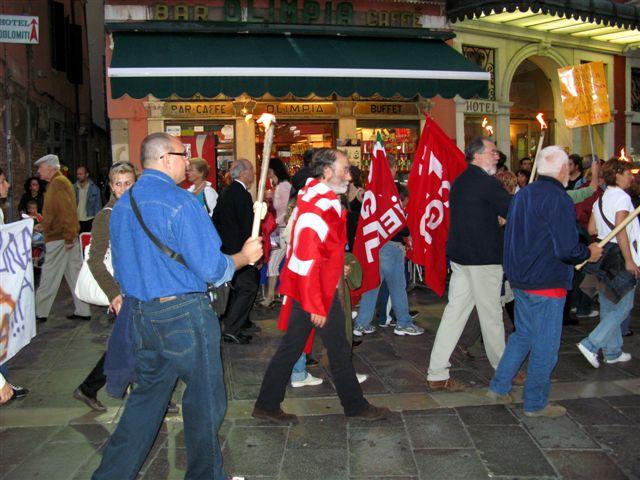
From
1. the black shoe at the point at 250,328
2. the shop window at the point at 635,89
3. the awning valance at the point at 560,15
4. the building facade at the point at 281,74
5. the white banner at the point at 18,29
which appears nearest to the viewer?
the black shoe at the point at 250,328

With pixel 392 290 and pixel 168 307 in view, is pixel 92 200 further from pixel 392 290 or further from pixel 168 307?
pixel 168 307

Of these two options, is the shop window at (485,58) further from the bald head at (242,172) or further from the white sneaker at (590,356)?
the white sneaker at (590,356)

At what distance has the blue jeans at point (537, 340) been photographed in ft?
14.9

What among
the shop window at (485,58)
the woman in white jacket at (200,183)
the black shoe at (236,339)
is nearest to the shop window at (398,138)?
the shop window at (485,58)

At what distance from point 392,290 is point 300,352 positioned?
8.91 ft

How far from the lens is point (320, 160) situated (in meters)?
4.61

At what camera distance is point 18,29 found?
9.90m

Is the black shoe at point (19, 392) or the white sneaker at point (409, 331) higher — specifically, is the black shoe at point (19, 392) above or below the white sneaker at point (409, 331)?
below

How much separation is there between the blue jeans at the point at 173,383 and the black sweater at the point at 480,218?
7.99 feet

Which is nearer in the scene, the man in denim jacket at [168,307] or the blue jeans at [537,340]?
the man in denim jacket at [168,307]

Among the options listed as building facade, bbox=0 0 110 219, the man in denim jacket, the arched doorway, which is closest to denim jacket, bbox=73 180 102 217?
building facade, bbox=0 0 110 219

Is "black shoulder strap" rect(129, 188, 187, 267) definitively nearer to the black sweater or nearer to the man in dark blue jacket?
the man in dark blue jacket

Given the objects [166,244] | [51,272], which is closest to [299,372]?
[166,244]

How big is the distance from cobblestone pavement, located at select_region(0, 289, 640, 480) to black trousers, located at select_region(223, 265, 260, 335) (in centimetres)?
80
